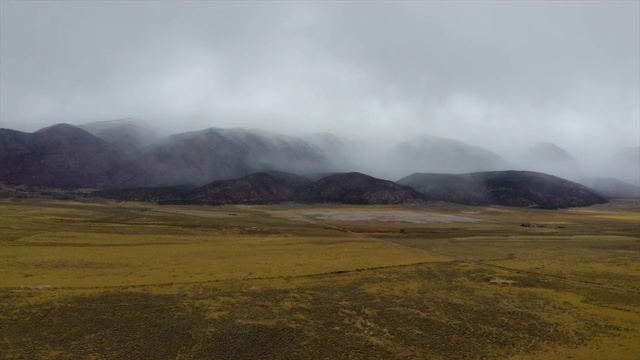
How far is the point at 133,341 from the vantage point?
1988 cm

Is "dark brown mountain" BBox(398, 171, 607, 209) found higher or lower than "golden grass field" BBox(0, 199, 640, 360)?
higher

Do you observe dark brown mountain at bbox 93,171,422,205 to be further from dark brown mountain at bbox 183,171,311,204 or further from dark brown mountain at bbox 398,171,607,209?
dark brown mountain at bbox 398,171,607,209

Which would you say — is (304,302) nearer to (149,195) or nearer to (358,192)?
(149,195)

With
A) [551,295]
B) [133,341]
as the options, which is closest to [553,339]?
[551,295]

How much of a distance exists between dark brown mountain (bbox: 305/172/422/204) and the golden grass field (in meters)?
126

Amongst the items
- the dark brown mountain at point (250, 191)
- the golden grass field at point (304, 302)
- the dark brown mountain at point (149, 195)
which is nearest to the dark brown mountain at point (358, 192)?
the dark brown mountain at point (250, 191)

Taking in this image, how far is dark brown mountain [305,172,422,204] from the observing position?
176250mm

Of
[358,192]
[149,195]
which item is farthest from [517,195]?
[149,195]

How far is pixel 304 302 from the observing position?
26703 millimetres

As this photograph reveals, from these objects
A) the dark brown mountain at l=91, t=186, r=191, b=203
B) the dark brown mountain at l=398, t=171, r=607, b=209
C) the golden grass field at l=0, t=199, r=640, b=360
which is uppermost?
the dark brown mountain at l=398, t=171, r=607, b=209

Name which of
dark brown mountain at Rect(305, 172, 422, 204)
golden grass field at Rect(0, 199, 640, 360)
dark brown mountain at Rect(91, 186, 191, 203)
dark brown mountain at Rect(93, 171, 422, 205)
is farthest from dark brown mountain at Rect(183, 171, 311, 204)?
golden grass field at Rect(0, 199, 640, 360)

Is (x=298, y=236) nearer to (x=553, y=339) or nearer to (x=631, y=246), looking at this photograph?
(x=553, y=339)

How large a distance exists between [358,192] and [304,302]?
158 meters

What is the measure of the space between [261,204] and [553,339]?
140 meters
